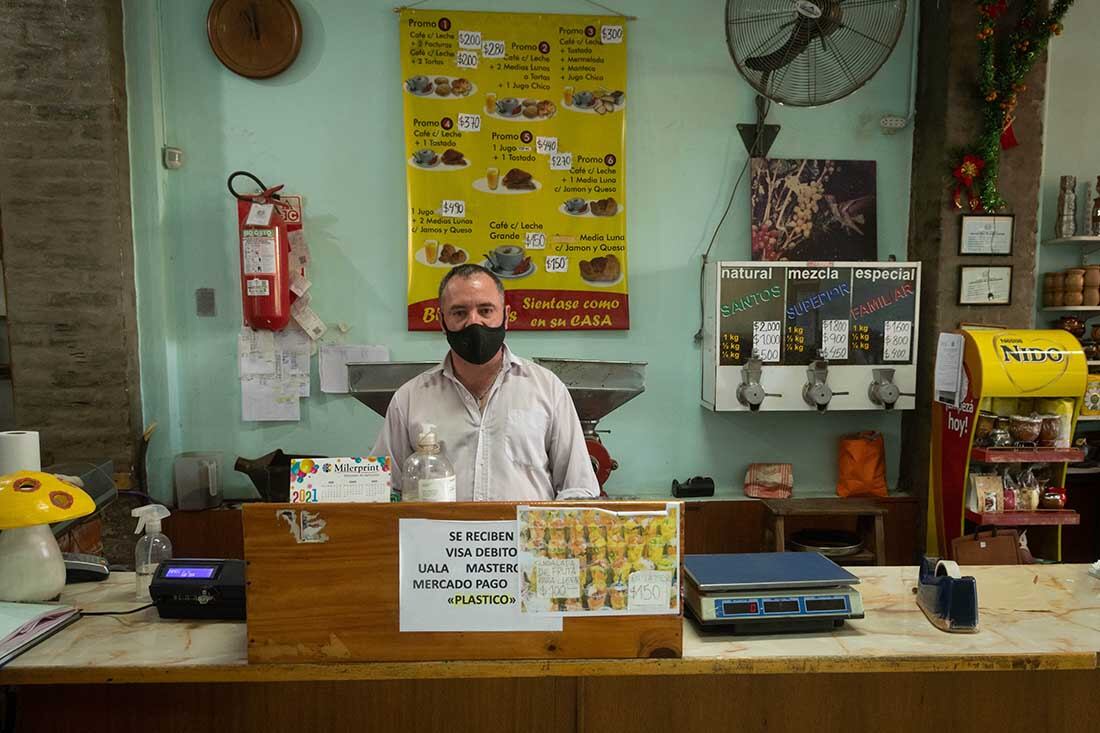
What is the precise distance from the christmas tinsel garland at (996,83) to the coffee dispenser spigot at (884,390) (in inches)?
37.9

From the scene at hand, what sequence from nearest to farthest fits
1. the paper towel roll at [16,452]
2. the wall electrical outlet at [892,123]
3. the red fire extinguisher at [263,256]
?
the paper towel roll at [16,452]
the red fire extinguisher at [263,256]
the wall electrical outlet at [892,123]

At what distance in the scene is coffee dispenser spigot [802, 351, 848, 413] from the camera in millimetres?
3549

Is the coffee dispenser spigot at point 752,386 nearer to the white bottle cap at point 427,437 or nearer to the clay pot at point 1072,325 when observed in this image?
the clay pot at point 1072,325

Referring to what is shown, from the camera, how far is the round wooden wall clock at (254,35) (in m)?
3.52

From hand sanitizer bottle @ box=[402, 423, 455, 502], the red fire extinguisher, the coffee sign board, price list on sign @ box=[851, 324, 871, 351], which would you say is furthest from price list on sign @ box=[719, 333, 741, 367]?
hand sanitizer bottle @ box=[402, 423, 455, 502]

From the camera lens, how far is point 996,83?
3.49m

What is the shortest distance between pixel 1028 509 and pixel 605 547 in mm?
3004

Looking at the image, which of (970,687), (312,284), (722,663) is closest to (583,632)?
(722,663)

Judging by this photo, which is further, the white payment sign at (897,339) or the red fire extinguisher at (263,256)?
the white payment sign at (897,339)

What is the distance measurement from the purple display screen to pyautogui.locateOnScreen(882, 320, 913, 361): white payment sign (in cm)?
332

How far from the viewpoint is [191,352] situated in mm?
3729

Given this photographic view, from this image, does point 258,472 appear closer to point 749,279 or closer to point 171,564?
point 171,564

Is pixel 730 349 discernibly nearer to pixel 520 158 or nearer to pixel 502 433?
pixel 520 158

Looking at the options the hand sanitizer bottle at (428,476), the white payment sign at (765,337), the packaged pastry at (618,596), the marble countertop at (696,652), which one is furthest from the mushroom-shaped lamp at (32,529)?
the white payment sign at (765,337)
